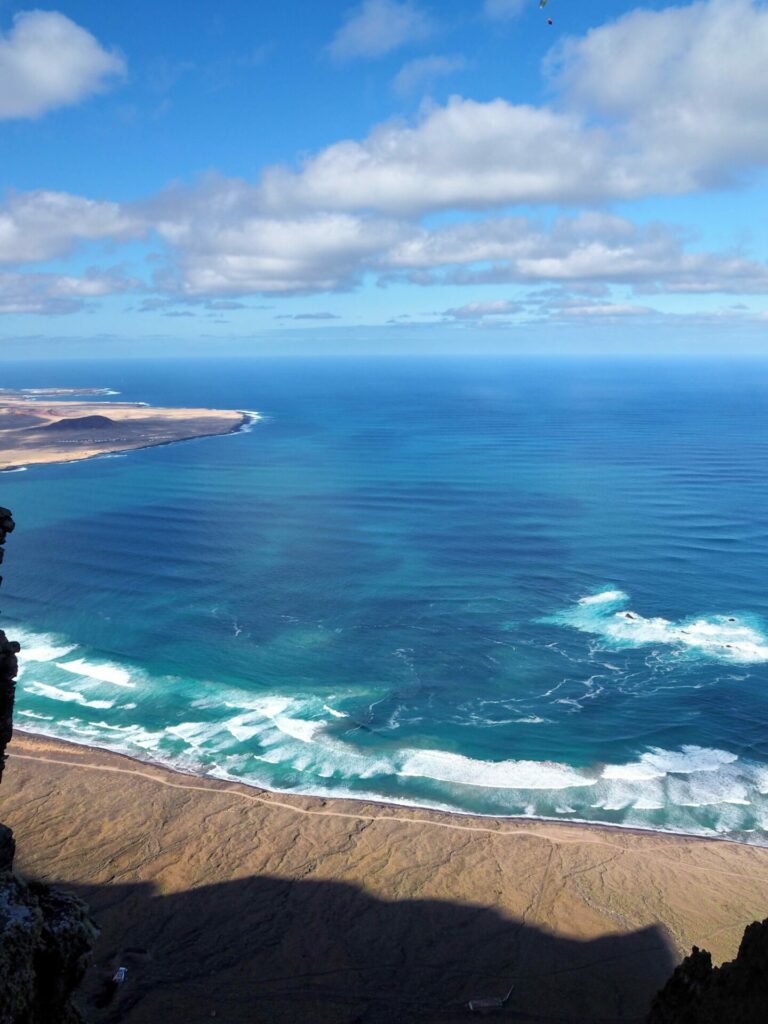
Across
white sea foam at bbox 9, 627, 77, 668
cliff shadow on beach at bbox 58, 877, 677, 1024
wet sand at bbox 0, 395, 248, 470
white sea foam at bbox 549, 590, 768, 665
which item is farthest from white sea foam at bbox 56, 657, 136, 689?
wet sand at bbox 0, 395, 248, 470

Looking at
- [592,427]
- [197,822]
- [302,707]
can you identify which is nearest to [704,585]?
[302,707]

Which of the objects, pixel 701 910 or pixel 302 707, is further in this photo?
pixel 302 707

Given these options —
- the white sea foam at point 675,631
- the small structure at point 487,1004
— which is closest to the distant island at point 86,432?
the white sea foam at point 675,631

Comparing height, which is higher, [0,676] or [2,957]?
[0,676]

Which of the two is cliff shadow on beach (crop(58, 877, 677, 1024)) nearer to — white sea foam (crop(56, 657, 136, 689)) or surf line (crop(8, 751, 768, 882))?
surf line (crop(8, 751, 768, 882))

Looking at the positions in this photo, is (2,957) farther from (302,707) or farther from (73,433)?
(73,433)

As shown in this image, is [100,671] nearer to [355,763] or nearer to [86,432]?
[355,763]

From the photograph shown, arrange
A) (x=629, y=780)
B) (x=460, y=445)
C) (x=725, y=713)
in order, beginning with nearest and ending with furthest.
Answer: (x=629, y=780) → (x=725, y=713) → (x=460, y=445)
